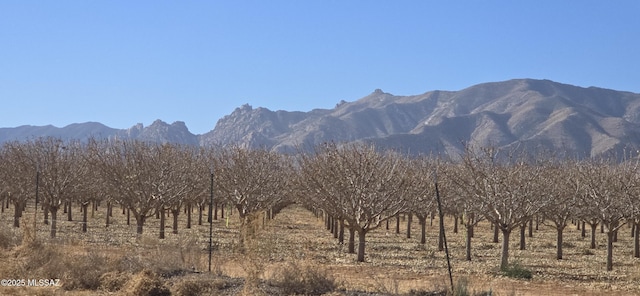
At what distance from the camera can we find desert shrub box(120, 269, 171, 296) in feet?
41.1

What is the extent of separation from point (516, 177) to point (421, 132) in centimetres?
17801

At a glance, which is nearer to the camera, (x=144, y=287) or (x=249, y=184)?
(x=144, y=287)

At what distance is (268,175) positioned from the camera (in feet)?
103

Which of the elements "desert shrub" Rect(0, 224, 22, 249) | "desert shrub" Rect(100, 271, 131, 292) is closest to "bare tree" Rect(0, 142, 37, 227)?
"desert shrub" Rect(0, 224, 22, 249)

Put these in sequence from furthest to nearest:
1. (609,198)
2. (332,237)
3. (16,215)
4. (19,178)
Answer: (332,237), (19,178), (16,215), (609,198)

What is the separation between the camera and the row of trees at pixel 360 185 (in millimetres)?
21625

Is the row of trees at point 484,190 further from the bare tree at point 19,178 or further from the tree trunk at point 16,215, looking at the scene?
the tree trunk at point 16,215

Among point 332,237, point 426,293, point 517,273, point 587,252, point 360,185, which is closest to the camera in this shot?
point 426,293

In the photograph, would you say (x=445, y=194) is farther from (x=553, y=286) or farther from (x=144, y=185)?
(x=144, y=185)

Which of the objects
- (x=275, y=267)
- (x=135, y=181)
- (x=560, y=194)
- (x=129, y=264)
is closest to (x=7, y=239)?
(x=129, y=264)

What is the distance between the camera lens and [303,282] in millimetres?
13352

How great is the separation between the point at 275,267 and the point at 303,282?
1.77 m

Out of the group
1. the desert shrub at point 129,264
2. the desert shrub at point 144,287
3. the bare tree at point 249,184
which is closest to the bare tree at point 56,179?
the bare tree at point 249,184

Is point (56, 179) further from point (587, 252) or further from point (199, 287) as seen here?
point (587, 252)
